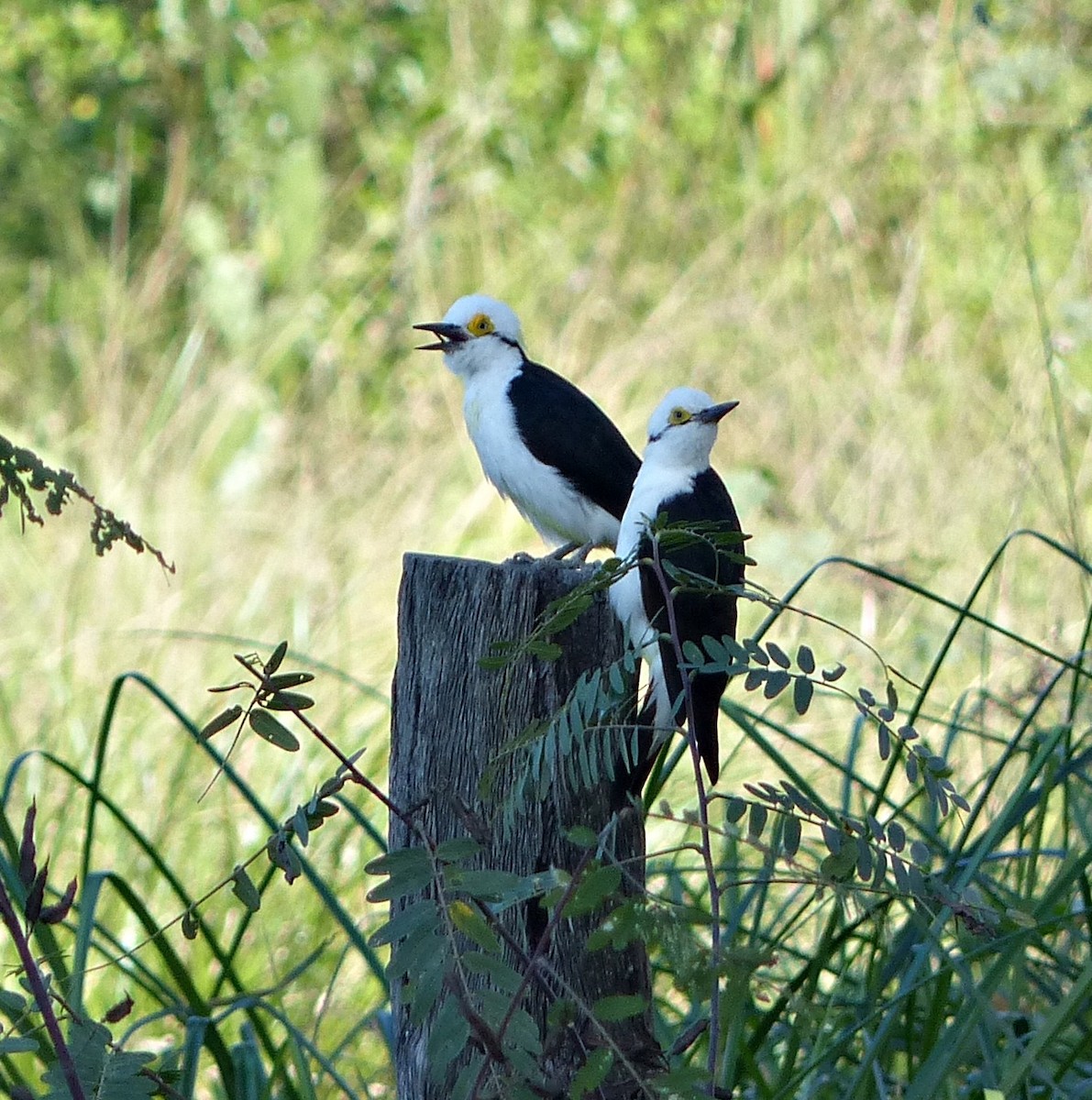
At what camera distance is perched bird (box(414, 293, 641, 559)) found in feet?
11.8

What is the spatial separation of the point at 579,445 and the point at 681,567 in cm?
129

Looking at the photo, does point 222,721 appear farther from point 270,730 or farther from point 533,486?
point 533,486

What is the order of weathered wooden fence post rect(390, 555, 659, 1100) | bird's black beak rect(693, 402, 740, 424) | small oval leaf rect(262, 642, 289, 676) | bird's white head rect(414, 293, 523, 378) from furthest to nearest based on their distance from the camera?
bird's white head rect(414, 293, 523, 378), bird's black beak rect(693, 402, 740, 424), weathered wooden fence post rect(390, 555, 659, 1100), small oval leaf rect(262, 642, 289, 676)

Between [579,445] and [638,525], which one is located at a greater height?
[579,445]

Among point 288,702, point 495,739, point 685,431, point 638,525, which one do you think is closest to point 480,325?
point 685,431

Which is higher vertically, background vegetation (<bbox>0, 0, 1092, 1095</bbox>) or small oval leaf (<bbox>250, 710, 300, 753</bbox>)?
background vegetation (<bbox>0, 0, 1092, 1095</bbox>)

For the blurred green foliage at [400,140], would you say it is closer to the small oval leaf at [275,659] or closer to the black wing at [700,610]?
the black wing at [700,610]

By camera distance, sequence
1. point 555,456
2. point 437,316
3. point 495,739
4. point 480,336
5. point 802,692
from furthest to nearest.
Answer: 1. point 437,316
2. point 480,336
3. point 555,456
4. point 495,739
5. point 802,692

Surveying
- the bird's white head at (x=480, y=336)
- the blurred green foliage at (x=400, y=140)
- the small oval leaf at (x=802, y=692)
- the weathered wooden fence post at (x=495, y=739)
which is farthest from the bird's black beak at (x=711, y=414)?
the blurred green foliage at (x=400, y=140)

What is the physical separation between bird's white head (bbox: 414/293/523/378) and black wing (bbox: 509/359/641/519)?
329 millimetres

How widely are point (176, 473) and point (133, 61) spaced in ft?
12.1

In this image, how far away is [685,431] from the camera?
295 centimetres

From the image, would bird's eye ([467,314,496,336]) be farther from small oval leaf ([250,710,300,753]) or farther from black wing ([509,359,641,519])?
small oval leaf ([250,710,300,753])

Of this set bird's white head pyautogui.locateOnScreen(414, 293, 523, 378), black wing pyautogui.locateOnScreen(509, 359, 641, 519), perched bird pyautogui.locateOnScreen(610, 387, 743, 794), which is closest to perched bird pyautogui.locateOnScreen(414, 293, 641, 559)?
black wing pyautogui.locateOnScreen(509, 359, 641, 519)
